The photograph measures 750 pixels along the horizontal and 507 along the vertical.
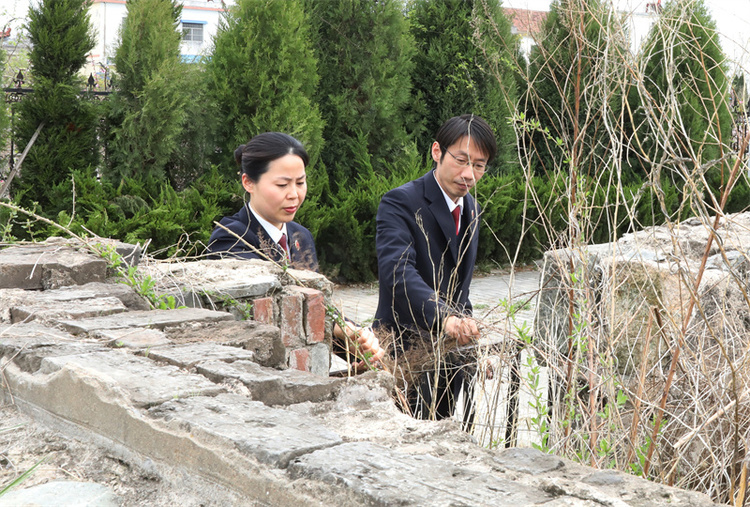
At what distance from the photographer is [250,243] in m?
3.40

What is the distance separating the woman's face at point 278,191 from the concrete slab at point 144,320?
3.07 ft

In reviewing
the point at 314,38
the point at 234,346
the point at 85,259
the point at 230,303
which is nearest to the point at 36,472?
the point at 234,346

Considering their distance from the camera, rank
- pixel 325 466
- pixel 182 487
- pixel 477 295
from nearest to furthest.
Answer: pixel 325 466, pixel 182 487, pixel 477 295

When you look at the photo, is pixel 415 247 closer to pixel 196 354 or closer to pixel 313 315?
pixel 313 315

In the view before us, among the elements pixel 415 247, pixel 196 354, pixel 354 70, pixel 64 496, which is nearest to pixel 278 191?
pixel 415 247

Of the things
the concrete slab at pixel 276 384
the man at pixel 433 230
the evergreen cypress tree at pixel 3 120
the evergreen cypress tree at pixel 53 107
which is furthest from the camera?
the evergreen cypress tree at pixel 53 107

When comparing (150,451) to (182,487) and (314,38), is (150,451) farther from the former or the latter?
(314,38)

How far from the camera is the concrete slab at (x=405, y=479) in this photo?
130cm

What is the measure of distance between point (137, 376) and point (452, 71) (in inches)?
347

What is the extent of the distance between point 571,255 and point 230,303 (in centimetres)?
130

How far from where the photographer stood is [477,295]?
336 inches

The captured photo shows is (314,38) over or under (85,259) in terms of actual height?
over

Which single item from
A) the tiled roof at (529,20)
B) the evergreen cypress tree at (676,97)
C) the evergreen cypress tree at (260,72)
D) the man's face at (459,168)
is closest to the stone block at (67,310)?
the man's face at (459,168)

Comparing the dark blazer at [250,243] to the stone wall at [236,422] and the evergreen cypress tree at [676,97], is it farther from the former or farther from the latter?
the evergreen cypress tree at [676,97]
